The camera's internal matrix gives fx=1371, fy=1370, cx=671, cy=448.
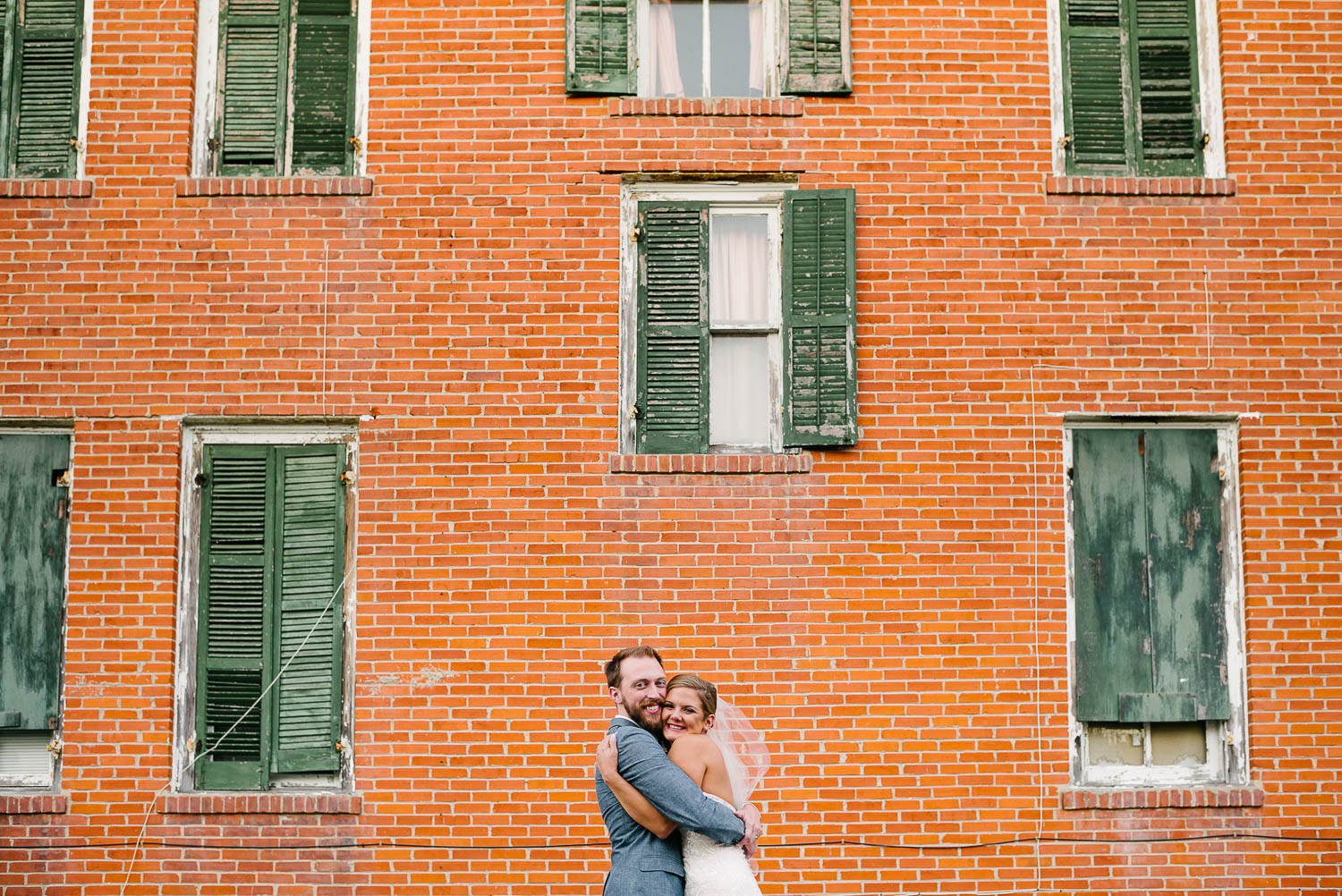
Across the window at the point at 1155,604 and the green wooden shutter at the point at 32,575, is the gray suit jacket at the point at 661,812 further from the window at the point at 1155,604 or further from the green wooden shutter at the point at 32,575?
the green wooden shutter at the point at 32,575

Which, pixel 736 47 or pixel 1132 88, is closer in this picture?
pixel 1132 88

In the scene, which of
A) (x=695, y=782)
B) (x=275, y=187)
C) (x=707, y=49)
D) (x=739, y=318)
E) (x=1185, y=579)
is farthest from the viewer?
(x=707, y=49)

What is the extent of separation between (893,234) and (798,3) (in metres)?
1.54

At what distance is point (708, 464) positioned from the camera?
25.7 feet

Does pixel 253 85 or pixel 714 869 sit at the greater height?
pixel 253 85

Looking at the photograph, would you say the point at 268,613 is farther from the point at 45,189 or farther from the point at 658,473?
the point at 45,189

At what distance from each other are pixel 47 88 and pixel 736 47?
13.8 ft

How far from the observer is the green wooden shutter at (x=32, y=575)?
307 inches

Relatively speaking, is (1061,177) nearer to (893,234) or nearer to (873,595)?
(893,234)

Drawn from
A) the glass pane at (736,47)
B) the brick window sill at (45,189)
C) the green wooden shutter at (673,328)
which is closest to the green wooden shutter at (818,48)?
the glass pane at (736,47)

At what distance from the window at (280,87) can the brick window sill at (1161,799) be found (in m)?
5.54

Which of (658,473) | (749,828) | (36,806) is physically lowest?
(36,806)

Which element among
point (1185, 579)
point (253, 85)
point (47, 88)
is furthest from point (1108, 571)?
point (47, 88)

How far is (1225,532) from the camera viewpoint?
26.1 ft
